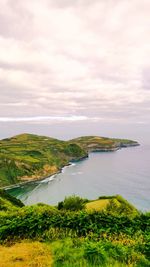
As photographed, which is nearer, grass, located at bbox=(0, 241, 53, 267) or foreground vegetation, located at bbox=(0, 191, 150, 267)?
foreground vegetation, located at bbox=(0, 191, 150, 267)

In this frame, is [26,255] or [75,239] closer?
[26,255]

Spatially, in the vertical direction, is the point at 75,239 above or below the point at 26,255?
above

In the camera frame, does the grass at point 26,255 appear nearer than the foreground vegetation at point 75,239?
No

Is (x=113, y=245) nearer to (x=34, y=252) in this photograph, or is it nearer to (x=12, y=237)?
(x=34, y=252)

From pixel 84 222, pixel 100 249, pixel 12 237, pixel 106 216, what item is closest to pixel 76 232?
pixel 84 222
